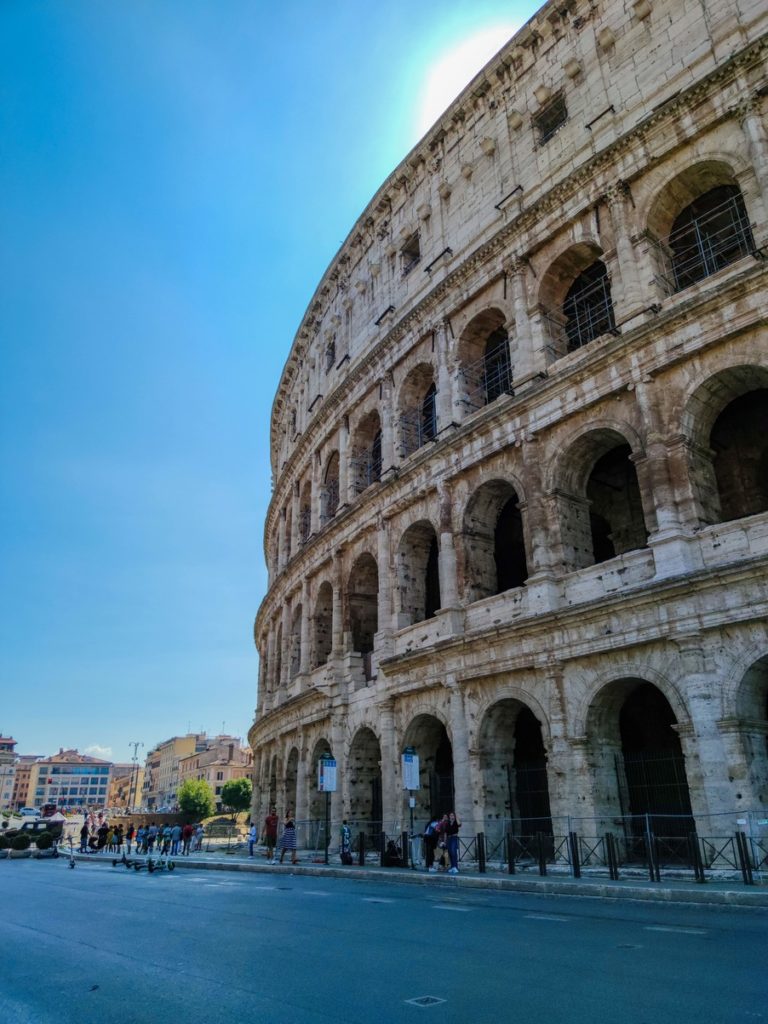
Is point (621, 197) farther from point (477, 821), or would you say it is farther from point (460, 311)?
point (477, 821)

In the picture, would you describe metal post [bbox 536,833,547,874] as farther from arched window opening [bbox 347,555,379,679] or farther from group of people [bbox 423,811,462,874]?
arched window opening [bbox 347,555,379,679]

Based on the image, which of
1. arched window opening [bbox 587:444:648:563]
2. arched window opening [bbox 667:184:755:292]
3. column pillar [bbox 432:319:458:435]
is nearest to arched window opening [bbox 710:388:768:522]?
arched window opening [bbox 587:444:648:563]

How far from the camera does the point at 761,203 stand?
47.3 ft

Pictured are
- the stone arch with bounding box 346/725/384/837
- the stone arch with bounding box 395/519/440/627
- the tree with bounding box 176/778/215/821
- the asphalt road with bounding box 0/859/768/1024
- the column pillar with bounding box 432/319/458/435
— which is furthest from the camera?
the tree with bounding box 176/778/215/821

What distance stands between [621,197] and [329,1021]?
17380mm

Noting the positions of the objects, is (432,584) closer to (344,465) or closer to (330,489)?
(344,465)

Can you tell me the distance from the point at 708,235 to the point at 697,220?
1.68 feet

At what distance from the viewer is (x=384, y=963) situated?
6.06 metres

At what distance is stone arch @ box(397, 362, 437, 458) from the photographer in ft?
75.5

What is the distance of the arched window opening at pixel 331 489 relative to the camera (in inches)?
1117

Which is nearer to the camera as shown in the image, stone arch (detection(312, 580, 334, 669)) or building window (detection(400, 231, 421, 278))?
building window (detection(400, 231, 421, 278))

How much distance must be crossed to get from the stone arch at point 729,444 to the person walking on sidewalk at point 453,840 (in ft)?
26.7

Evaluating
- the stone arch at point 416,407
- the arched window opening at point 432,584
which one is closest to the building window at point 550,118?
the stone arch at point 416,407

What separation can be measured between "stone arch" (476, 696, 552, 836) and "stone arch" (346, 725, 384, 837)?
17.0 ft
